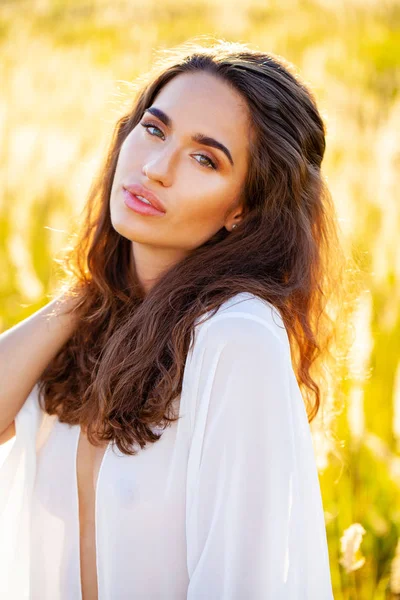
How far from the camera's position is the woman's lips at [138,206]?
2.17 m

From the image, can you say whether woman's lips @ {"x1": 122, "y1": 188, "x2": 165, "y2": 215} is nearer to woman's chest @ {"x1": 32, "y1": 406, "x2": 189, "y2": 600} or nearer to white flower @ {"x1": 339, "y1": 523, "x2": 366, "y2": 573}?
woman's chest @ {"x1": 32, "y1": 406, "x2": 189, "y2": 600}

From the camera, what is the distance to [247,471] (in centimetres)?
172

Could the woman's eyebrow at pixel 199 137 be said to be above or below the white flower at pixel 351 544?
above

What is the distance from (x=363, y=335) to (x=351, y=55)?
7.74 metres

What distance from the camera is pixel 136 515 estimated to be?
6.34 feet

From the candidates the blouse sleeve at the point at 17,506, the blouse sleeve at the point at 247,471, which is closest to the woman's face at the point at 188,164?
the blouse sleeve at the point at 247,471

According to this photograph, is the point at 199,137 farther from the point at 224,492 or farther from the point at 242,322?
the point at 224,492

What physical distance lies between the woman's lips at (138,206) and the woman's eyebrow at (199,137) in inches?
8.6

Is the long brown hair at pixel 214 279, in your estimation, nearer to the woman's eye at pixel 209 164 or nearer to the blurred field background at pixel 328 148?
the woman's eye at pixel 209 164

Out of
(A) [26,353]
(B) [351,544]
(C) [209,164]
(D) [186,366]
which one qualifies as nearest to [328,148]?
(C) [209,164]

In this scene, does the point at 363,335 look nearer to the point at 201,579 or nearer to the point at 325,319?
the point at 325,319

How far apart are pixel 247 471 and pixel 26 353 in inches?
37.5

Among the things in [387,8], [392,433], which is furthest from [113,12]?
[392,433]

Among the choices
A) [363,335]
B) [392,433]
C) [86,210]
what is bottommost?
[392,433]
